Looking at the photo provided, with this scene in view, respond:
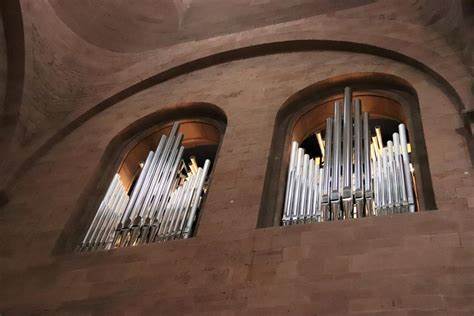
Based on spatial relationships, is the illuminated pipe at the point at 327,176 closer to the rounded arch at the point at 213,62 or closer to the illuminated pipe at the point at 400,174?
the illuminated pipe at the point at 400,174

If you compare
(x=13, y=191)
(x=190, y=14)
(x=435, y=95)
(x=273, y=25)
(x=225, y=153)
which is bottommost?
(x=13, y=191)

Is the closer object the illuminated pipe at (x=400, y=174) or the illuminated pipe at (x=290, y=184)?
the illuminated pipe at (x=400, y=174)

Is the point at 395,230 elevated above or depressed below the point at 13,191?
below

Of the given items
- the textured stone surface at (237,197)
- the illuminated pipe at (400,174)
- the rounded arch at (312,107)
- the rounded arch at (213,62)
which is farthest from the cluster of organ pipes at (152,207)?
the illuminated pipe at (400,174)

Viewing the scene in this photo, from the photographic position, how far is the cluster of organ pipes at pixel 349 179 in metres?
7.55

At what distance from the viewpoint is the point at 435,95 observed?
351 inches

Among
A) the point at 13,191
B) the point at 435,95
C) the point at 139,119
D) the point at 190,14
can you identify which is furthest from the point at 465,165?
the point at 190,14

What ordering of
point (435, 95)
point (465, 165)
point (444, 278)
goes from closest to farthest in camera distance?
point (444, 278) < point (465, 165) < point (435, 95)

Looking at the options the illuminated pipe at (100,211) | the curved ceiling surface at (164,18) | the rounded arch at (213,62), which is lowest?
the illuminated pipe at (100,211)

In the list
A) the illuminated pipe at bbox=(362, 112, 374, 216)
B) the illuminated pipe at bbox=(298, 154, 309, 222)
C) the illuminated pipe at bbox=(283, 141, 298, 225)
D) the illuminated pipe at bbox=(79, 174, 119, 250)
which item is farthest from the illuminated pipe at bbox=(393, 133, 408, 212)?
the illuminated pipe at bbox=(79, 174, 119, 250)

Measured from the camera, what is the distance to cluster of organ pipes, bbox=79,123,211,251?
8523mm

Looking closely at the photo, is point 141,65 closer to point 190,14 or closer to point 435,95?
point 190,14

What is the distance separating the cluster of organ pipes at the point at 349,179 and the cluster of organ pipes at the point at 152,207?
4.74 feet

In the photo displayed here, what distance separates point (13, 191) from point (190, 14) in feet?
19.2
